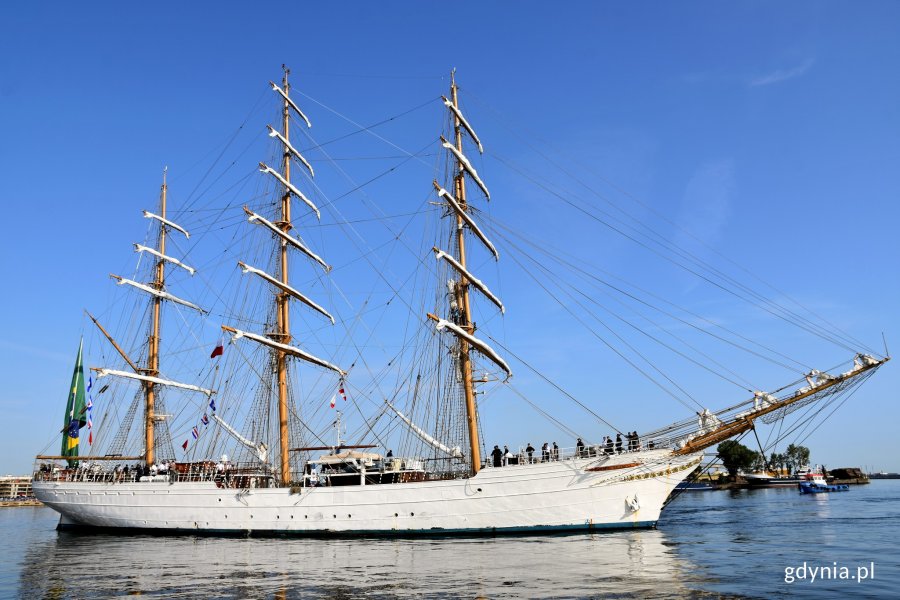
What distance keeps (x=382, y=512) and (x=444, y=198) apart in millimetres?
19301

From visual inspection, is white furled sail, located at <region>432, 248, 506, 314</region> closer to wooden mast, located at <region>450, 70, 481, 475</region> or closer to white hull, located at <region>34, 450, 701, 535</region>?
wooden mast, located at <region>450, 70, 481, 475</region>

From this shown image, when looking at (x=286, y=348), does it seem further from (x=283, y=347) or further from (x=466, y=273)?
(x=466, y=273)

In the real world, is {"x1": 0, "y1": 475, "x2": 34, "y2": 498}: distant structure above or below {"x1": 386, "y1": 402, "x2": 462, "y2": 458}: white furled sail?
below

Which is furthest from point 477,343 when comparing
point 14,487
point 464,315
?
point 14,487

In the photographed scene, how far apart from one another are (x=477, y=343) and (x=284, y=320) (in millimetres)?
16060

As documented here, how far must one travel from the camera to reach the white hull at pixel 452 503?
3066cm

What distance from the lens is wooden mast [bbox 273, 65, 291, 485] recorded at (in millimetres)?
41750

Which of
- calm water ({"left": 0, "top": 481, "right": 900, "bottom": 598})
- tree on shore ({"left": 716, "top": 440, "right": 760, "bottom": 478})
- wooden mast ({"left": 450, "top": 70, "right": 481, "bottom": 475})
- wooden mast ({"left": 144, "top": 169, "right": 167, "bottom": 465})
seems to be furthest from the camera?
tree on shore ({"left": 716, "top": 440, "right": 760, "bottom": 478})

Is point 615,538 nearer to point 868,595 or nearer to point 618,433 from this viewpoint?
point 618,433

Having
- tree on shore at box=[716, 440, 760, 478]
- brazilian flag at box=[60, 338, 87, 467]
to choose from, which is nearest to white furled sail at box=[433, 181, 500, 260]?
brazilian flag at box=[60, 338, 87, 467]

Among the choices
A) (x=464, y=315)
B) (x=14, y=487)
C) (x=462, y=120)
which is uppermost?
(x=462, y=120)

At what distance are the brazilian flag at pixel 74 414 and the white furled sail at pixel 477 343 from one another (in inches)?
1268

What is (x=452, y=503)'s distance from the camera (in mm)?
32531

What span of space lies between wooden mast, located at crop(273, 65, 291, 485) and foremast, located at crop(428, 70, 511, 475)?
1314 cm
